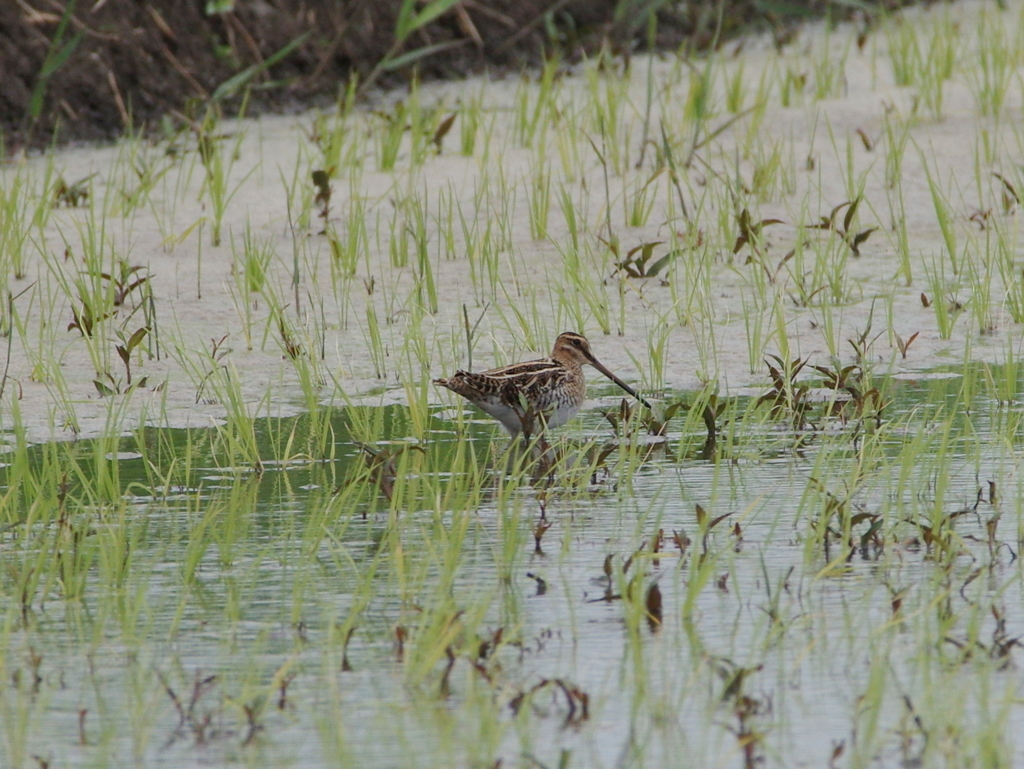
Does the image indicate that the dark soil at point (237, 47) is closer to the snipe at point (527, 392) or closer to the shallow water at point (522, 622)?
the snipe at point (527, 392)

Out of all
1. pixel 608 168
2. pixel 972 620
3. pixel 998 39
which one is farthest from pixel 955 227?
pixel 972 620

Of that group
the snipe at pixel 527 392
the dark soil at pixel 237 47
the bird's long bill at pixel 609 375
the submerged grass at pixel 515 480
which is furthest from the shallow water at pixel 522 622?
the dark soil at pixel 237 47

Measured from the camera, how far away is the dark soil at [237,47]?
379 inches

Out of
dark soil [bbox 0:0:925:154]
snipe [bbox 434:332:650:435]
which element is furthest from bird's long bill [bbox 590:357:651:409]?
dark soil [bbox 0:0:925:154]

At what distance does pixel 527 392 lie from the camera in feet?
17.6

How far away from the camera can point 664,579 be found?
4.03 metres

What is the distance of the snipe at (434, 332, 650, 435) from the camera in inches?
211

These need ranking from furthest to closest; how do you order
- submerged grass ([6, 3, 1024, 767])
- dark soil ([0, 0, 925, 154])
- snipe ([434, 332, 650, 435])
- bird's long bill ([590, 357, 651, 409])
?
dark soil ([0, 0, 925, 154]), bird's long bill ([590, 357, 651, 409]), snipe ([434, 332, 650, 435]), submerged grass ([6, 3, 1024, 767])

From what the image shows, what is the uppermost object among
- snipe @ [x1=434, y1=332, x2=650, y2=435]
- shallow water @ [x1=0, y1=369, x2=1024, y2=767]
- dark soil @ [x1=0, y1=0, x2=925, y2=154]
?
dark soil @ [x1=0, y1=0, x2=925, y2=154]

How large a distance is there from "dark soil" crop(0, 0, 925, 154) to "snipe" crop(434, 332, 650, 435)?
154 inches

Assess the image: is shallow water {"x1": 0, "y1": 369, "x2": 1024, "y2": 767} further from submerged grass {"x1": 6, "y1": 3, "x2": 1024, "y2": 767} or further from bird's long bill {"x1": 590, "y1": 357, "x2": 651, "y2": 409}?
bird's long bill {"x1": 590, "y1": 357, "x2": 651, "y2": 409}

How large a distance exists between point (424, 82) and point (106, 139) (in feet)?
6.59

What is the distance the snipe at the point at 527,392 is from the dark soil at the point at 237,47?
390 centimetres

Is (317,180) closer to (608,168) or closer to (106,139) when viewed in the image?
(608,168)
